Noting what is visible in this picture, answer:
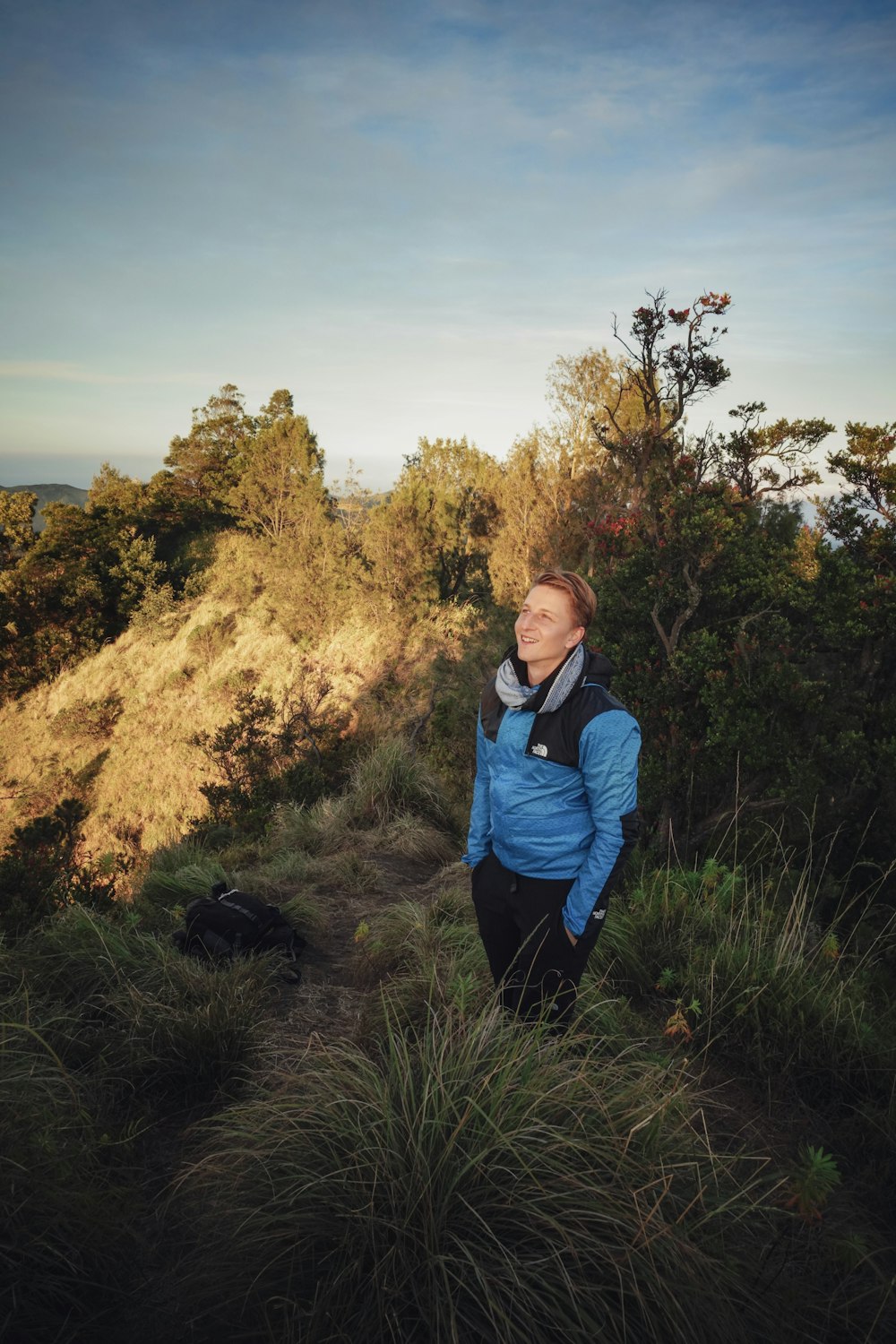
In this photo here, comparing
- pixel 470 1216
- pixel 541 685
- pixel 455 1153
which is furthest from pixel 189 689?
pixel 470 1216

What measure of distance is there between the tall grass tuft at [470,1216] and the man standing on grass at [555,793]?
367mm

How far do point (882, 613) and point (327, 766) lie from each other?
862 centimetres

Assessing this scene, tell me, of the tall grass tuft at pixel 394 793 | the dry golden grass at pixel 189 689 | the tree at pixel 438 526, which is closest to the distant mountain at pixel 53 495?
the dry golden grass at pixel 189 689

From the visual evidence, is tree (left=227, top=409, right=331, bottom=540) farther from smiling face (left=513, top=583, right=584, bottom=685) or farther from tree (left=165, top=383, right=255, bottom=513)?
smiling face (left=513, top=583, right=584, bottom=685)

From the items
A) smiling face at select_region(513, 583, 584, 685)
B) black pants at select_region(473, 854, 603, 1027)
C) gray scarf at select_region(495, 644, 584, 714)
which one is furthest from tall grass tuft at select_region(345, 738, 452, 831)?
smiling face at select_region(513, 583, 584, 685)

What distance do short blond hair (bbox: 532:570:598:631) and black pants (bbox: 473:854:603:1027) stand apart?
2.96ft

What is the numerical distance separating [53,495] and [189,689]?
14886 millimetres

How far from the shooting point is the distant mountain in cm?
2534

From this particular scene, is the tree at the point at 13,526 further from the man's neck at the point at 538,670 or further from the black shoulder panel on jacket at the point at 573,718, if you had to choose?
the black shoulder panel on jacket at the point at 573,718

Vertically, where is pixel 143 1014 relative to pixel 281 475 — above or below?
below

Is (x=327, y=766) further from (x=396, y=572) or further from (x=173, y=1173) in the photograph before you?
(x=173, y=1173)

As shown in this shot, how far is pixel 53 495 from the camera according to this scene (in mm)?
28266

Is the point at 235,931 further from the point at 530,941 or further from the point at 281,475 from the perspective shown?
the point at 281,475

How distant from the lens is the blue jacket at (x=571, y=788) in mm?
2135
